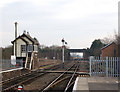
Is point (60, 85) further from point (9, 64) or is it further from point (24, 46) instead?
point (24, 46)

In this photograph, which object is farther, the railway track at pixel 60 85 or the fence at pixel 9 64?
the fence at pixel 9 64

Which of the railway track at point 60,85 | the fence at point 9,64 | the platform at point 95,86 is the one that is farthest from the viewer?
the fence at point 9,64

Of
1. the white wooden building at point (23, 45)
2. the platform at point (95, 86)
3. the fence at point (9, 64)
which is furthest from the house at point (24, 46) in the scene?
the platform at point (95, 86)

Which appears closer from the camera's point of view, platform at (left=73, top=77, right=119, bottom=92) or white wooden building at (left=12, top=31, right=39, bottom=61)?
platform at (left=73, top=77, right=119, bottom=92)

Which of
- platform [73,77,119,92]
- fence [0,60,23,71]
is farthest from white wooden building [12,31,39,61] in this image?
platform [73,77,119,92]

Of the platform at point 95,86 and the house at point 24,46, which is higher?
the house at point 24,46

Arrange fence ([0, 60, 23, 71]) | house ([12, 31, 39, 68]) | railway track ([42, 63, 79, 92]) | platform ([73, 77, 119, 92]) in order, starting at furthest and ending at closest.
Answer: house ([12, 31, 39, 68]) → fence ([0, 60, 23, 71]) → railway track ([42, 63, 79, 92]) → platform ([73, 77, 119, 92])

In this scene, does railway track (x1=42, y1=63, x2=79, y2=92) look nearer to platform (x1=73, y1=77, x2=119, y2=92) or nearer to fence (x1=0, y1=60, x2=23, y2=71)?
platform (x1=73, y1=77, x2=119, y2=92)

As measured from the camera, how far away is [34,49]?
3541cm

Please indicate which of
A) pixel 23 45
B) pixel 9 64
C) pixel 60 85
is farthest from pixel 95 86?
pixel 23 45

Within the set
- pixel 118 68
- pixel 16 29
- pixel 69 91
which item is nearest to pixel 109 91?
pixel 69 91

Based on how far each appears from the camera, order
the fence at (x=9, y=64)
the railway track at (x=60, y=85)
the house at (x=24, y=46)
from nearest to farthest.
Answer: the railway track at (x=60, y=85) → the fence at (x=9, y=64) → the house at (x=24, y=46)

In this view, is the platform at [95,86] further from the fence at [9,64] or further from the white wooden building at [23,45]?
the white wooden building at [23,45]

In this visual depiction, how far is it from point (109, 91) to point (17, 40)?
27724mm
